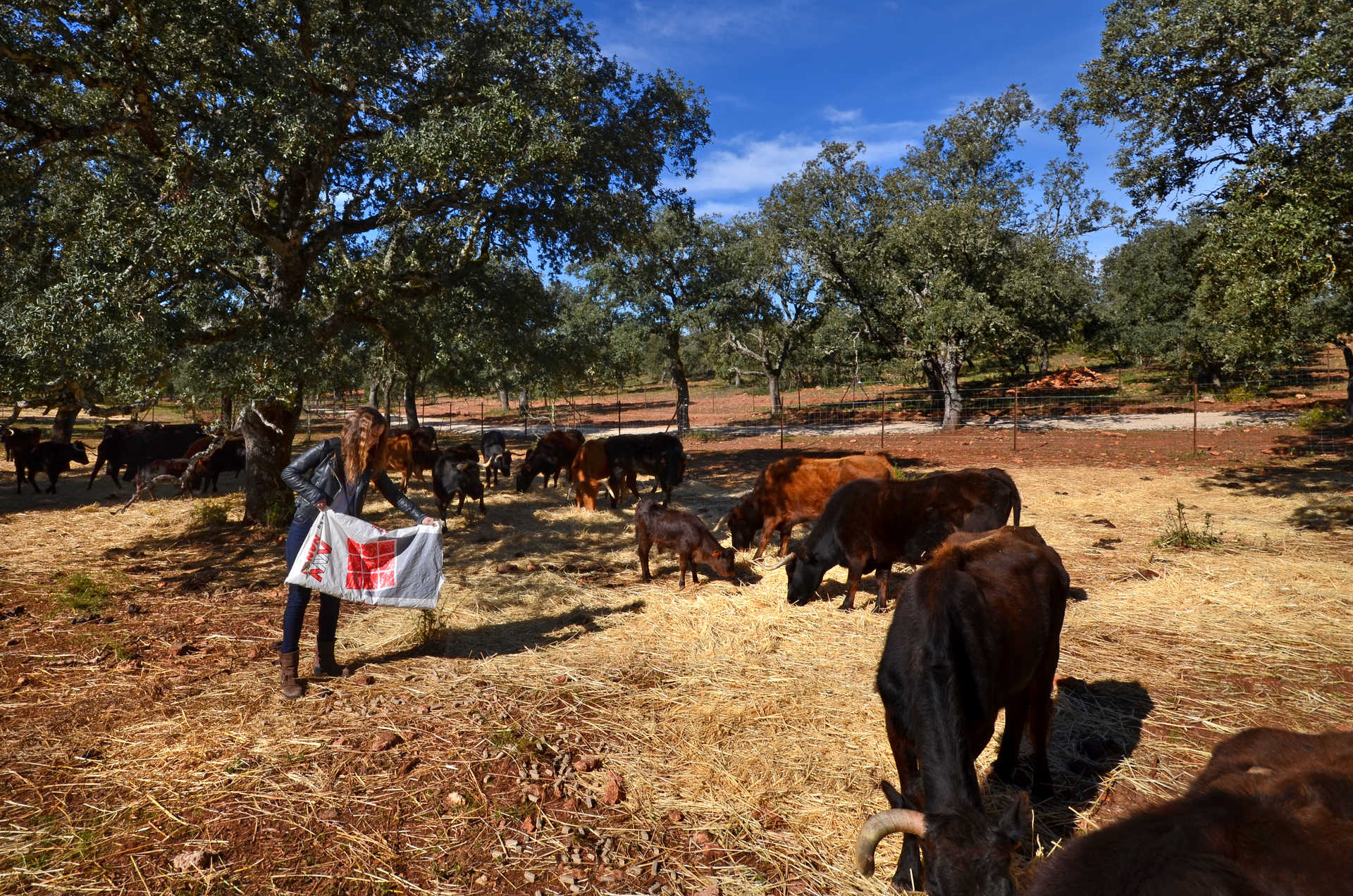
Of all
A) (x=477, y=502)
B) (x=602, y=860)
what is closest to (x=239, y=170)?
(x=477, y=502)

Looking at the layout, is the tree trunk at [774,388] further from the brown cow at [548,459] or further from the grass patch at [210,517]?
the grass patch at [210,517]

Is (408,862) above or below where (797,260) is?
below

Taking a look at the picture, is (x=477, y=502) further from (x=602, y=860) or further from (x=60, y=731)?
(x=602, y=860)

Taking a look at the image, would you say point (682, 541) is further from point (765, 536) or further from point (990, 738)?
point (990, 738)

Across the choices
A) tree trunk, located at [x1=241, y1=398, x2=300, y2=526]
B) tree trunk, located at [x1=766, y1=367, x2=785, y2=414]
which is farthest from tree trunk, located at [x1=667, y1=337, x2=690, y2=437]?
tree trunk, located at [x1=241, y1=398, x2=300, y2=526]

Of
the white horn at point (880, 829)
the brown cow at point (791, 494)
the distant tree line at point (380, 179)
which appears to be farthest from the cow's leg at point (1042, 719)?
the distant tree line at point (380, 179)

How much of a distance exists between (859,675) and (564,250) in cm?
859

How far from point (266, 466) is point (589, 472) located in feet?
17.5

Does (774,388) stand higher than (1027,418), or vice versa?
(774,388)

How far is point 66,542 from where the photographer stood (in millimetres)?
9281

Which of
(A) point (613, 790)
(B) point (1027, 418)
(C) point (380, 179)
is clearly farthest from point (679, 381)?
(A) point (613, 790)

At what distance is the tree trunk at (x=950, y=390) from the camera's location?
2470 centimetres

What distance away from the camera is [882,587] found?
23.1ft

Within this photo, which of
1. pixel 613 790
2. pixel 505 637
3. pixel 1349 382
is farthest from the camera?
pixel 1349 382
